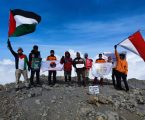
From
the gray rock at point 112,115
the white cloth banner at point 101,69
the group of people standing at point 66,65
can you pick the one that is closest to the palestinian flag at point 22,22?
the group of people standing at point 66,65

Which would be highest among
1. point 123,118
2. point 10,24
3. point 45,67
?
point 10,24

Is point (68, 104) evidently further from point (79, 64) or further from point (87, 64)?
point (87, 64)

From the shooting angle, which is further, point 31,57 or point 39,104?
point 31,57

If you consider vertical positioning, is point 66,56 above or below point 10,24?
below

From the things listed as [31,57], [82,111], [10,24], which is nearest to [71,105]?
[82,111]

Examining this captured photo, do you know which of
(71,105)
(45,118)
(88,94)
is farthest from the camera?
(88,94)

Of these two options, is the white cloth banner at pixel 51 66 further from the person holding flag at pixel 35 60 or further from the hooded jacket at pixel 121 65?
the hooded jacket at pixel 121 65

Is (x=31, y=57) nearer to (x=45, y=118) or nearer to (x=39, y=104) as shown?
(x=39, y=104)

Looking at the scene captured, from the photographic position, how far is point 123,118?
758 inches

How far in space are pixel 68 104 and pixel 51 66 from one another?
15.9ft

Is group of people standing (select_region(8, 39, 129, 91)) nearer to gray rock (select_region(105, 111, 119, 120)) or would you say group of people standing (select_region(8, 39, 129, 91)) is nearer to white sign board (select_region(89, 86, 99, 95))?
white sign board (select_region(89, 86, 99, 95))

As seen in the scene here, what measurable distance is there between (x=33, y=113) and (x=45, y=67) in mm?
5508

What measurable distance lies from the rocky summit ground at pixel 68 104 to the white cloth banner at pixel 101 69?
7.50 ft

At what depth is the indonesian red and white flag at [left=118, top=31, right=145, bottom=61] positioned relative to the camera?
23188 mm
